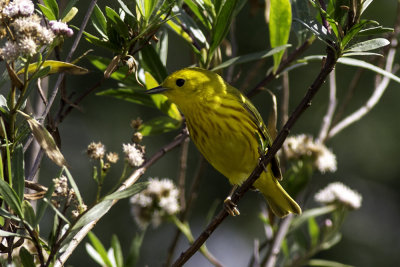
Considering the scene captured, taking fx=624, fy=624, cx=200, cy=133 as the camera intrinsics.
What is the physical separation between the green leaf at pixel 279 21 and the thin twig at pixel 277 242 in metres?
0.82

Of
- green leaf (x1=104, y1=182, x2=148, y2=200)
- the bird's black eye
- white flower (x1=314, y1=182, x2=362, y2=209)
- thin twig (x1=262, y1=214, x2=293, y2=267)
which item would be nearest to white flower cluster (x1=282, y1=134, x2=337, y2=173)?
white flower (x1=314, y1=182, x2=362, y2=209)

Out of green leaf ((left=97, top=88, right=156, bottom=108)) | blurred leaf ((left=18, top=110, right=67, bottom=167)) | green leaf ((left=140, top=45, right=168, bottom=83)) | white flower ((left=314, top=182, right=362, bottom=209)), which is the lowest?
white flower ((left=314, top=182, right=362, bottom=209))

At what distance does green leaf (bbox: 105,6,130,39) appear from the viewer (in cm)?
201

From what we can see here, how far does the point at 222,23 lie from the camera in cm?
259

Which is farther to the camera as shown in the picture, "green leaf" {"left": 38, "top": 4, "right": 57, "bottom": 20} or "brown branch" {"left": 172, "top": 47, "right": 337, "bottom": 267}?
"green leaf" {"left": 38, "top": 4, "right": 57, "bottom": 20}

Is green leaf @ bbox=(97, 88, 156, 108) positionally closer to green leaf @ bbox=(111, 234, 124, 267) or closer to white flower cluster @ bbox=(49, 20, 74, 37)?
green leaf @ bbox=(111, 234, 124, 267)

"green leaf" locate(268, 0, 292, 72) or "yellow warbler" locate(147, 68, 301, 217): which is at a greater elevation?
"green leaf" locate(268, 0, 292, 72)

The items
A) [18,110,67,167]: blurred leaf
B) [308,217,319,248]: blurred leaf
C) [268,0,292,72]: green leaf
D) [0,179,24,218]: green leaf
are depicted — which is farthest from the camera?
[308,217,319,248]: blurred leaf

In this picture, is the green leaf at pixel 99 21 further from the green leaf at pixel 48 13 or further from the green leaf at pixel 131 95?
the green leaf at pixel 131 95

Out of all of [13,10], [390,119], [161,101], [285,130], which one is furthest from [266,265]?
[390,119]

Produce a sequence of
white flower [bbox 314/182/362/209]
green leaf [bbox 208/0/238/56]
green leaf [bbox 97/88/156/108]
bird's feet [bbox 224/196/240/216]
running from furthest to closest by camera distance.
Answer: white flower [bbox 314/182/362/209] < green leaf [bbox 97/88/156/108] < green leaf [bbox 208/0/238/56] < bird's feet [bbox 224/196/240/216]

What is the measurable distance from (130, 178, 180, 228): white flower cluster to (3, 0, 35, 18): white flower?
5.16 ft

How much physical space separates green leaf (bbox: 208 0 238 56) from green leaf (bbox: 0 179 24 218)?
1250 mm

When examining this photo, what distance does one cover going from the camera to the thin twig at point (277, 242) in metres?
2.89
